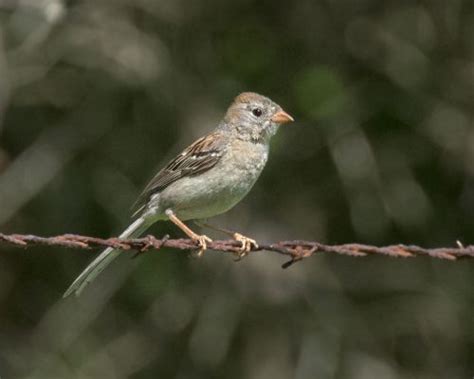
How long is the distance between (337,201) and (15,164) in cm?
304

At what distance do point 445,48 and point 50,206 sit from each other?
158 inches

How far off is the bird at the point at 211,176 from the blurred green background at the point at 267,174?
337cm

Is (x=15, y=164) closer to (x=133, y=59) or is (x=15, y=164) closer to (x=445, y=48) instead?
(x=133, y=59)

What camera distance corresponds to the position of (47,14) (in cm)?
997

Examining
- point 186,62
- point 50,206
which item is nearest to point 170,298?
point 50,206

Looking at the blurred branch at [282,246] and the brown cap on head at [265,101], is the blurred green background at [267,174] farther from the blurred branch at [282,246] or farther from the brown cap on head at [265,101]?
the blurred branch at [282,246]

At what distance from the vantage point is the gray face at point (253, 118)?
7227mm

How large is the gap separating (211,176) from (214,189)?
0.33 ft

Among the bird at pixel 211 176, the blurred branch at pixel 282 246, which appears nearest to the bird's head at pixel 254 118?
the bird at pixel 211 176

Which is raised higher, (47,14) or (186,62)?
(47,14)

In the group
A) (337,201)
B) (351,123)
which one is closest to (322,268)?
(337,201)

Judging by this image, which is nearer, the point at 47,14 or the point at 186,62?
the point at 47,14

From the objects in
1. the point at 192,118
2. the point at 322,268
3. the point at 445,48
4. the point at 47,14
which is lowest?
the point at 322,268

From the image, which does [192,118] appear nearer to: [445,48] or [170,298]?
[170,298]
